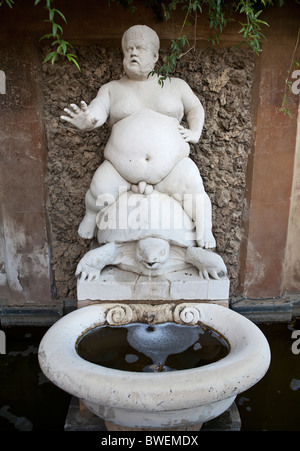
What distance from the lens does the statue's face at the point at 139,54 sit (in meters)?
2.18

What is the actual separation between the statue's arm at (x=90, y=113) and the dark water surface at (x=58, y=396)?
166 cm

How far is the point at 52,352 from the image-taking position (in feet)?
5.61

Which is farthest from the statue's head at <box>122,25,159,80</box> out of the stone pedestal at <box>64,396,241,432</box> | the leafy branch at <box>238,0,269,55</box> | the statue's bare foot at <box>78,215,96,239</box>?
the stone pedestal at <box>64,396,241,432</box>

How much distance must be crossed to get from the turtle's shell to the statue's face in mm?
719

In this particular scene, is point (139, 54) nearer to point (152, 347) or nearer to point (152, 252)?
point (152, 252)

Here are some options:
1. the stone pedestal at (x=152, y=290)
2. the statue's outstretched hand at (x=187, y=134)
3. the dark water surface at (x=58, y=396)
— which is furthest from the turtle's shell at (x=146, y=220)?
the dark water surface at (x=58, y=396)

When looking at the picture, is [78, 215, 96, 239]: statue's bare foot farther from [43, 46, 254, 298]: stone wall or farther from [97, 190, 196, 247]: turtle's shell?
[43, 46, 254, 298]: stone wall

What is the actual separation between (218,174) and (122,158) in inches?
41.1

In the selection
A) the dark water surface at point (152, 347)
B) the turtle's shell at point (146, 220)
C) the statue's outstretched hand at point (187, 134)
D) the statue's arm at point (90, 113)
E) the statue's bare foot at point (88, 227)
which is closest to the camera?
the dark water surface at point (152, 347)

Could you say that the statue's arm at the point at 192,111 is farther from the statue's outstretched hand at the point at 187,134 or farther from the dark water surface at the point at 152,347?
the dark water surface at the point at 152,347

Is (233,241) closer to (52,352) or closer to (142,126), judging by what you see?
(142,126)

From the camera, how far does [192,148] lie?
3.01 meters

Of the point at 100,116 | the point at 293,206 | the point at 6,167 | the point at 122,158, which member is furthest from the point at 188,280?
the point at 6,167

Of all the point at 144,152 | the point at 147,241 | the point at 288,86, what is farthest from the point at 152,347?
the point at 288,86
